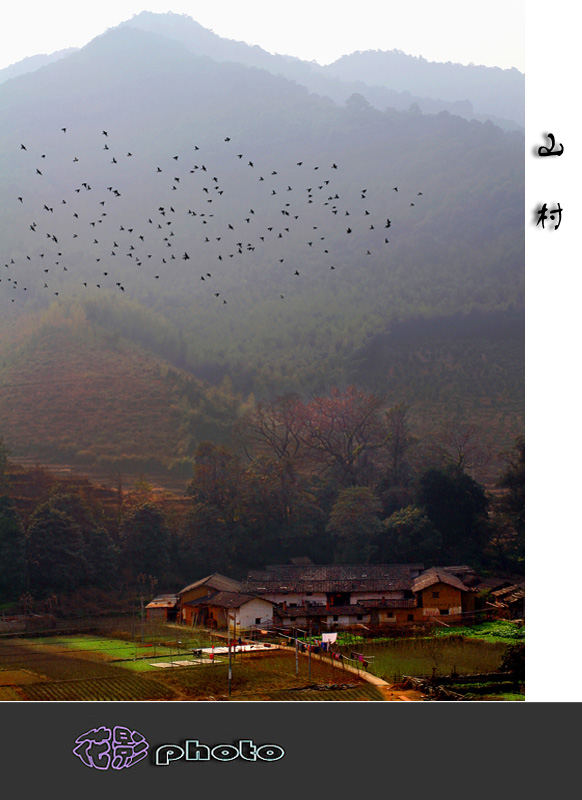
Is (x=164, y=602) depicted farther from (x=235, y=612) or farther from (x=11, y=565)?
(x=11, y=565)

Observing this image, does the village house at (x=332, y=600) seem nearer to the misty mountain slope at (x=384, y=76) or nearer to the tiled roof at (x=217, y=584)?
the tiled roof at (x=217, y=584)

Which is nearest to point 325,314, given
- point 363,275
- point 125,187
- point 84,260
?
point 363,275

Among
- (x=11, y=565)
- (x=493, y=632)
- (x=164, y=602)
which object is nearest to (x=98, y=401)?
(x=11, y=565)

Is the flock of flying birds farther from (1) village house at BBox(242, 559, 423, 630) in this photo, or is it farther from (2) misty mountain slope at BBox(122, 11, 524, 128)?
(1) village house at BBox(242, 559, 423, 630)

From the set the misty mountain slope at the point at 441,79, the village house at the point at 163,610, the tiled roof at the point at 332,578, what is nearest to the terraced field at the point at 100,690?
the village house at the point at 163,610
